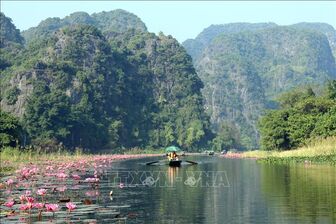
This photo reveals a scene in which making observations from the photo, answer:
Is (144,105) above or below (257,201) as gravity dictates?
above

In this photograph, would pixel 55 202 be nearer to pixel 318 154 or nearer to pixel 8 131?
pixel 318 154

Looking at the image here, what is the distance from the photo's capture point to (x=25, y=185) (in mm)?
28922

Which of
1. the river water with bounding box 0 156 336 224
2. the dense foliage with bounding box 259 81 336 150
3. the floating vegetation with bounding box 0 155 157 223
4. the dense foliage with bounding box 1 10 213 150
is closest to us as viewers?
A: the floating vegetation with bounding box 0 155 157 223

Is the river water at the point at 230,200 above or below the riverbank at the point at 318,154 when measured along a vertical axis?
below

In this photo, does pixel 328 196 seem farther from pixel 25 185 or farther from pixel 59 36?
pixel 59 36

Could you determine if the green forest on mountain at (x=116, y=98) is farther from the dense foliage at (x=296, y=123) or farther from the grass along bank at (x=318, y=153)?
the grass along bank at (x=318, y=153)

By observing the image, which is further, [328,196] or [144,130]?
[144,130]

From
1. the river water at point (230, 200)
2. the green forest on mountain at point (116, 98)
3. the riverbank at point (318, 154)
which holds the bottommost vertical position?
the river water at point (230, 200)

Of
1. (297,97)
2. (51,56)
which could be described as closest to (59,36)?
(51,56)

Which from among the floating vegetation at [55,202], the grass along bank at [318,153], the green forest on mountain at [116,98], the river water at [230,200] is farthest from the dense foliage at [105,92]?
the river water at [230,200]

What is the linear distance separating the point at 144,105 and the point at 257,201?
462ft

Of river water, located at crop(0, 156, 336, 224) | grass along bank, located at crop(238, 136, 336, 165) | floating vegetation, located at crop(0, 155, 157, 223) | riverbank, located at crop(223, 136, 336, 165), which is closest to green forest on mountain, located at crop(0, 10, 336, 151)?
grass along bank, located at crop(238, 136, 336, 165)

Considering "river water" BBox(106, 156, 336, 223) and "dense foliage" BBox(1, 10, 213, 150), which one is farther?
"dense foliage" BBox(1, 10, 213, 150)

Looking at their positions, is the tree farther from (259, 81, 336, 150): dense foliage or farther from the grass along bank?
(259, 81, 336, 150): dense foliage
